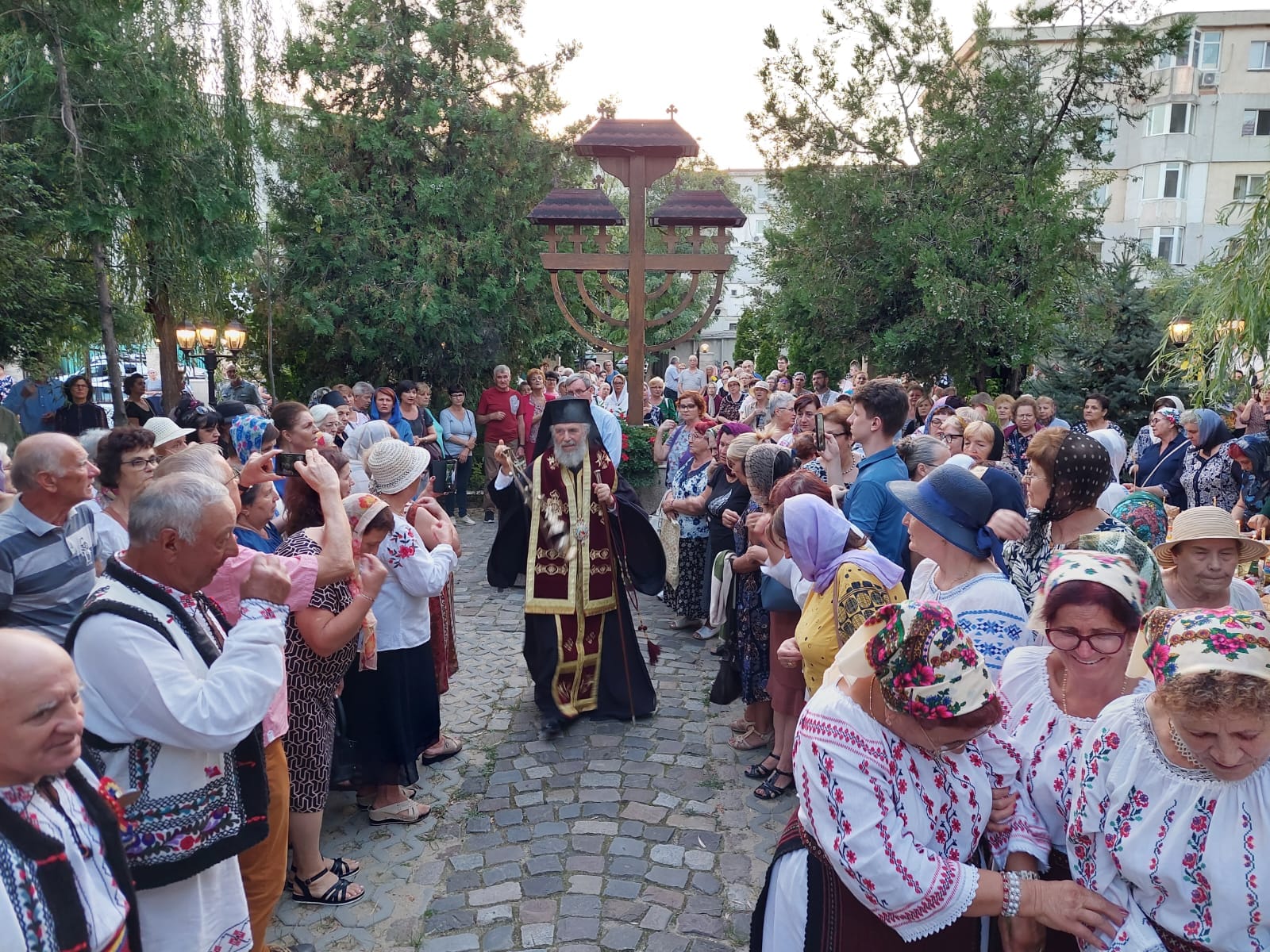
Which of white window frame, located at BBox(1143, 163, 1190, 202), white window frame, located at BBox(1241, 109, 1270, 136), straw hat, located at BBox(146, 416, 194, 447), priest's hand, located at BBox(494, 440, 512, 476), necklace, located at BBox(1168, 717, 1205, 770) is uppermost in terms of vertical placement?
white window frame, located at BBox(1241, 109, 1270, 136)

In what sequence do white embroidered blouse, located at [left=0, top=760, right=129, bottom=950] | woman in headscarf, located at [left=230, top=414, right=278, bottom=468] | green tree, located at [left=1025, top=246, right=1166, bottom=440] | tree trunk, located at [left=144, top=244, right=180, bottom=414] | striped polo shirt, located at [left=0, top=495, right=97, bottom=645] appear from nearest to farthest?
1. white embroidered blouse, located at [left=0, top=760, right=129, bottom=950]
2. striped polo shirt, located at [left=0, top=495, right=97, bottom=645]
3. woman in headscarf, located at [left=230, top=414, right=278, bottom=468]
4. green tree, located at [left=1025, top=246, right=1166, bottom=440]
5. tree trunk, located at [left=144, top=244, right=180, bottom=414]

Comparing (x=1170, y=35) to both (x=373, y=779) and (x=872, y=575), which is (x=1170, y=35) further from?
(x=373, y=779)

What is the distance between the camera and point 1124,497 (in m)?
4.70

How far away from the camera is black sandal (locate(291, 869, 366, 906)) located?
13.0 ft

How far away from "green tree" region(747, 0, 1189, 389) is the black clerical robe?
10.3 m

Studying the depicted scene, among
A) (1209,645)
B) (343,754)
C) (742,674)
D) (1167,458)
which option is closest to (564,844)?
(343,754)

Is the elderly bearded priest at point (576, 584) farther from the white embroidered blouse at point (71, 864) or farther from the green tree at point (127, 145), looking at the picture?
the green tree at point (127, 145)

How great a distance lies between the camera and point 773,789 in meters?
4.90

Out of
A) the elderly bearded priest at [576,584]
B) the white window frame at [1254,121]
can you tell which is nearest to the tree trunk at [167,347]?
the elderly bearded priest at [576,584]

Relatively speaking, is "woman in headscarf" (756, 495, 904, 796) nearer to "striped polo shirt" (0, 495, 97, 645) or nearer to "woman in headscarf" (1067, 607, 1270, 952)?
"woman in headscarf" (1067, 607, 1270, 952)

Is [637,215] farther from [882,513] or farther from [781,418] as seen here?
[882,513]

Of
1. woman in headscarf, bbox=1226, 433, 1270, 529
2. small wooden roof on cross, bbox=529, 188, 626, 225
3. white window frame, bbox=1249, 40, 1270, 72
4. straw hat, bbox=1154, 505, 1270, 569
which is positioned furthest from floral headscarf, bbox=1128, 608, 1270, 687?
white window frame, bbox=1249, 40, 1270, 72

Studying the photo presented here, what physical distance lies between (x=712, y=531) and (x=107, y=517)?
156 inches

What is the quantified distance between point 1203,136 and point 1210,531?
3566 cm
